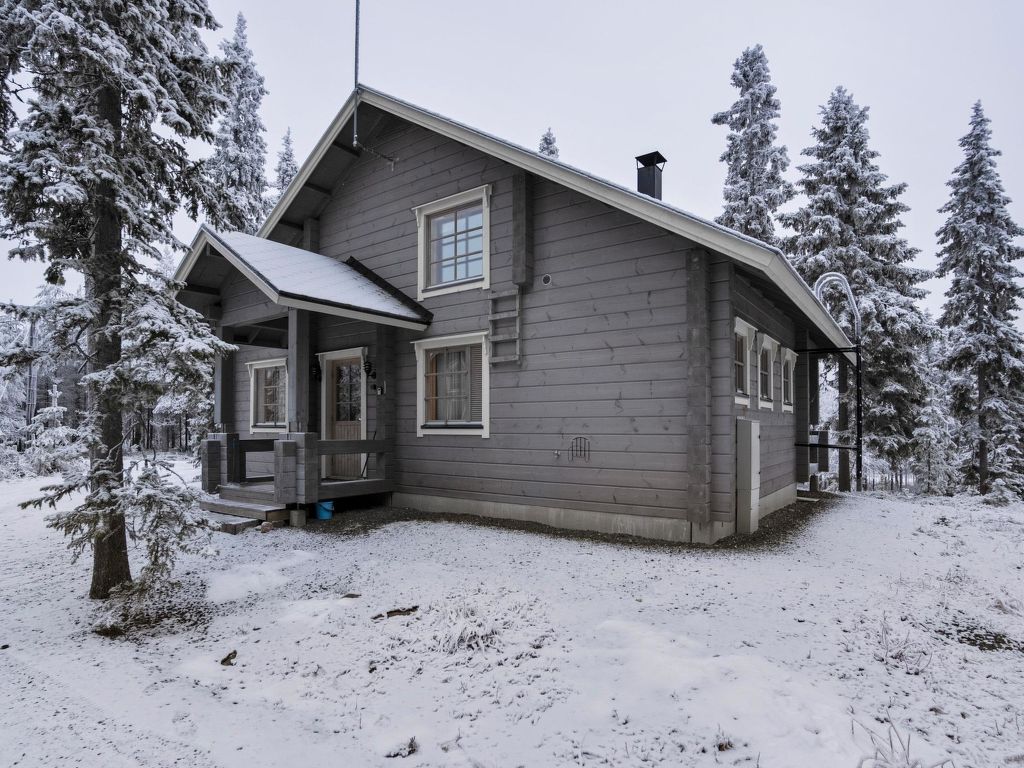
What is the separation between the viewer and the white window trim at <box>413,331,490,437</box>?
8055 millimetres

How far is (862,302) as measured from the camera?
43.7ft

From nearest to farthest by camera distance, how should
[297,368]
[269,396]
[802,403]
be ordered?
[297,368] → [269,396] → [802,403]

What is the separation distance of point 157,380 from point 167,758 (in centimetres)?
269

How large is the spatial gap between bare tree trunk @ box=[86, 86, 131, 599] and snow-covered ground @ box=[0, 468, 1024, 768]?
0.36 m

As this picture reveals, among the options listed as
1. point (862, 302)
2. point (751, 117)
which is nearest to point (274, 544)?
point (862, 302)

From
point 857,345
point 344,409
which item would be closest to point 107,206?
point 344,409

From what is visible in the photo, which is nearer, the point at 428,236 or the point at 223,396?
the point at 428,236

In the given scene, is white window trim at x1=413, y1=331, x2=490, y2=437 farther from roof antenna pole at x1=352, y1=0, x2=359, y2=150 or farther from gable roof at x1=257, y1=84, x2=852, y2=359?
roof antenna pole at x1=352, y1=0, x2=359, y2=150

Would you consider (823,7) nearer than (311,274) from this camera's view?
No

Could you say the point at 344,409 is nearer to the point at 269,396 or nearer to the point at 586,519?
the point at 269,396

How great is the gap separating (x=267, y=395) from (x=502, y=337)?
6.04 metres

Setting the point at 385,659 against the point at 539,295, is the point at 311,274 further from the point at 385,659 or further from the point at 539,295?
the point at 385,659

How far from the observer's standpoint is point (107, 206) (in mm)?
4664

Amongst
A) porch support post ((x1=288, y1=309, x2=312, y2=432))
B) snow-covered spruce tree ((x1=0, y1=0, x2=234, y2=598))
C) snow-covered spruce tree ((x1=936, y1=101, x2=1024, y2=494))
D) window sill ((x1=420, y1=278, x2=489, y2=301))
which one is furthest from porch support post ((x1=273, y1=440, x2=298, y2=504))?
snow-covered spruce tree ((x1=936, y1=101, x2=1024, y2=494))
